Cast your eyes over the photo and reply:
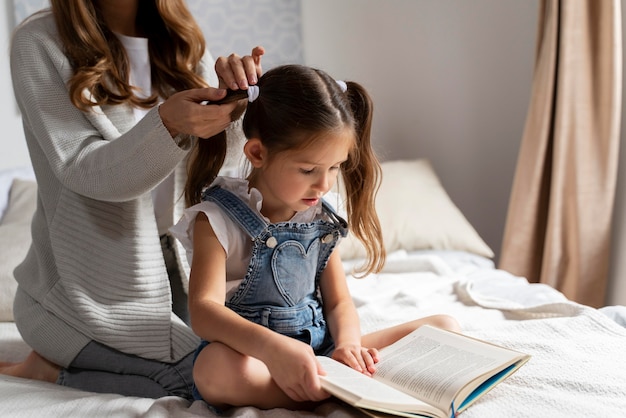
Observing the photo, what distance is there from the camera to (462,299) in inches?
69.6

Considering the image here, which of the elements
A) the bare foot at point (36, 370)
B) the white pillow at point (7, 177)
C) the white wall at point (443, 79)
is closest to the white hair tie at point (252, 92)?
the bare foot at point (36, 370)

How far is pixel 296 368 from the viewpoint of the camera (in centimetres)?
105

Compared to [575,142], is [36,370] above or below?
below

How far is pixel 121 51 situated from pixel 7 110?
1229 mm

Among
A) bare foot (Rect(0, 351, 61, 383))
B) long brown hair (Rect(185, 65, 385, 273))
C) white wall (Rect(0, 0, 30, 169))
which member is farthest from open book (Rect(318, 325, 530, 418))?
white wall (Rect(0, 0, 30, 169))

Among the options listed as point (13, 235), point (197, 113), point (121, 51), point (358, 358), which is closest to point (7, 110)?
point (13, 235)

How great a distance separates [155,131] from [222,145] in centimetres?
18

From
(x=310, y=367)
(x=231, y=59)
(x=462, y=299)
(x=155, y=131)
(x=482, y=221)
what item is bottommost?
(x=482, y=221)

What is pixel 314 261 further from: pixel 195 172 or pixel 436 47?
pixel 436 47

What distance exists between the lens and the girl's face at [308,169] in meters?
1.21

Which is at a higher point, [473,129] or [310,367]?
[310,367]

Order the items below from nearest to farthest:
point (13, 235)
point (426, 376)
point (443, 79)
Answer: point (426, 376)
point (13, 235)
point (443, 79)

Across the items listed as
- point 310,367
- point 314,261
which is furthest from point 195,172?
point 310,367

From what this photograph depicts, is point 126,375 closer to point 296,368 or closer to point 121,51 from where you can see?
point 296,368
